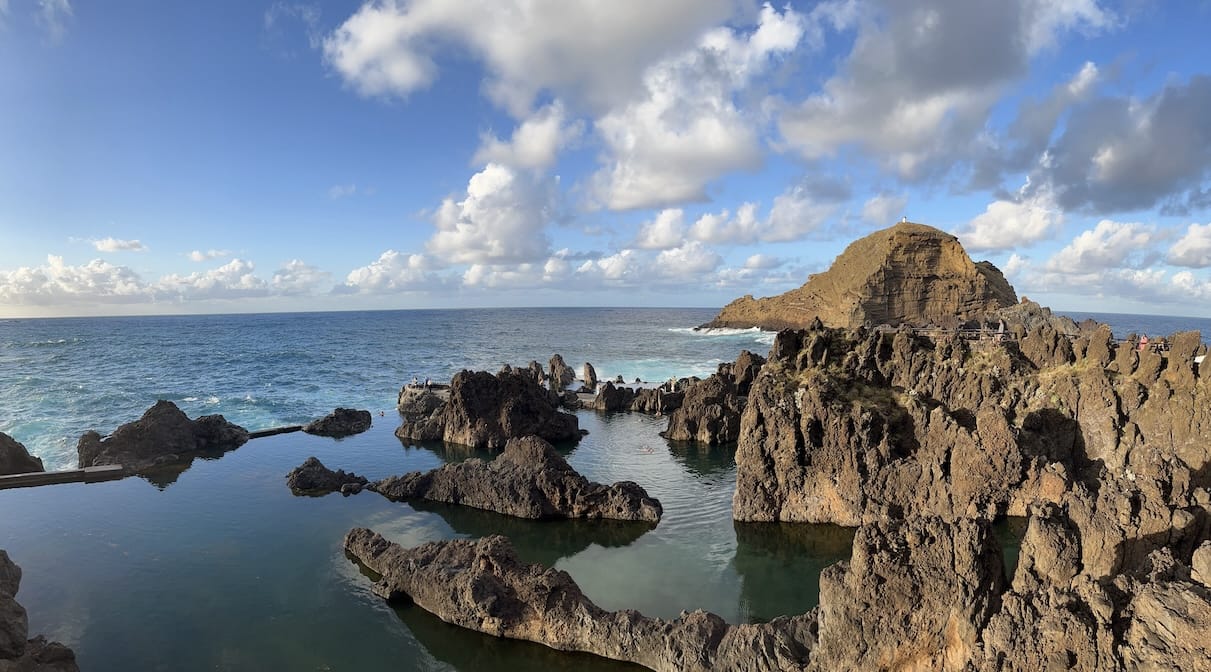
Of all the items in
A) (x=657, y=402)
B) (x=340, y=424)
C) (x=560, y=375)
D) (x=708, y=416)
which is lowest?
(x=340, y=424)

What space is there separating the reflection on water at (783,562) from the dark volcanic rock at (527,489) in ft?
15.8

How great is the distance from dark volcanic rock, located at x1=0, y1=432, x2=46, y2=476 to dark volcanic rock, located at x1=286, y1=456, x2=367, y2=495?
15.3 metres

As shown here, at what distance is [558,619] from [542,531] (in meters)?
10.0

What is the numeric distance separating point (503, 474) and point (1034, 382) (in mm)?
26390

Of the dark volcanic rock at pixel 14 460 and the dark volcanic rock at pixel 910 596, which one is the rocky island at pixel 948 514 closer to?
the dark volcanic rock at pixel 910 596

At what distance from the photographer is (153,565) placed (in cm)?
2266

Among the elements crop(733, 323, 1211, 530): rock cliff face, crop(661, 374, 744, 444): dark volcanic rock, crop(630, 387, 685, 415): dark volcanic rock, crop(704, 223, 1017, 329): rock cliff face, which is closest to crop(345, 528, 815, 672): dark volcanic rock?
crop(733, 323, 1211, 530): rock cliff face

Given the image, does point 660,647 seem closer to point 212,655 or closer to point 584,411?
point 212,655

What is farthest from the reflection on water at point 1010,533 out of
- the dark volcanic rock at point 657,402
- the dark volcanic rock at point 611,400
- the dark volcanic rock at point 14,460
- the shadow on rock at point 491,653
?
the dark volcanic rock at point 14,460

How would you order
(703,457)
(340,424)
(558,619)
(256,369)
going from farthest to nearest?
(256,369) → (340,424) → (703,457) → (558,619)

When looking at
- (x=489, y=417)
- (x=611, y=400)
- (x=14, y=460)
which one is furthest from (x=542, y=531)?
(x=611, y=400)

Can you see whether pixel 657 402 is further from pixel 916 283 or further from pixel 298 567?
pixel 916 283

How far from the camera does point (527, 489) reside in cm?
2884

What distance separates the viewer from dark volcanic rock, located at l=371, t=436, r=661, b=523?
28.2m
